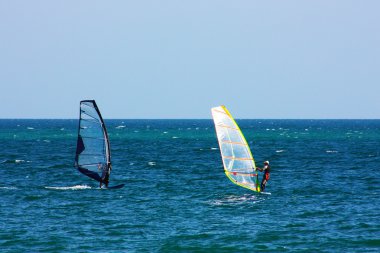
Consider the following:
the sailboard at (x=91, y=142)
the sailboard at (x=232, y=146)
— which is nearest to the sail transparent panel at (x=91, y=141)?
the sailboard at (x=91, y=142)

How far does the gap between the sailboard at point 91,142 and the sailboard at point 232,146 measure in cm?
584

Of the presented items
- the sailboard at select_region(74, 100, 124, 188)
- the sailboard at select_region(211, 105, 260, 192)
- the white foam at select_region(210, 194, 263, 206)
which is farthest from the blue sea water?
the sailboard at select_region(74, 100, 124, 188)

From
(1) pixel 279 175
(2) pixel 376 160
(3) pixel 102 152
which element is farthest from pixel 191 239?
(2) pixel 376 160

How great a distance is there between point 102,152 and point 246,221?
10.3 meters

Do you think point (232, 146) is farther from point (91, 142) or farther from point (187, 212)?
point (91, 142)

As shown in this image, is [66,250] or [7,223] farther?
[7,223]

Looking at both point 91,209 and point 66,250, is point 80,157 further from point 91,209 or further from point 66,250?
point 66,250

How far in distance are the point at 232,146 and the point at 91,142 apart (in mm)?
7478

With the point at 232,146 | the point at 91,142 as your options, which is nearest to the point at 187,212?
the point at 232,146

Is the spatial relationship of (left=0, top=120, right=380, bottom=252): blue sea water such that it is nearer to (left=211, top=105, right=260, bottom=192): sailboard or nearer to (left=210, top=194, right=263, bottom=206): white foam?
(left=210, top=194, right=263, bottom=206): white foam

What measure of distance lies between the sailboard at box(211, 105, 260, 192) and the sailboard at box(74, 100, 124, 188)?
19.2ft

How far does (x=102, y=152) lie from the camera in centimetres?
3634

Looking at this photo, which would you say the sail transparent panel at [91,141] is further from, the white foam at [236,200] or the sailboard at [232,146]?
the white foam at [236,200]

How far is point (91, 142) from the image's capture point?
36.0 meters
